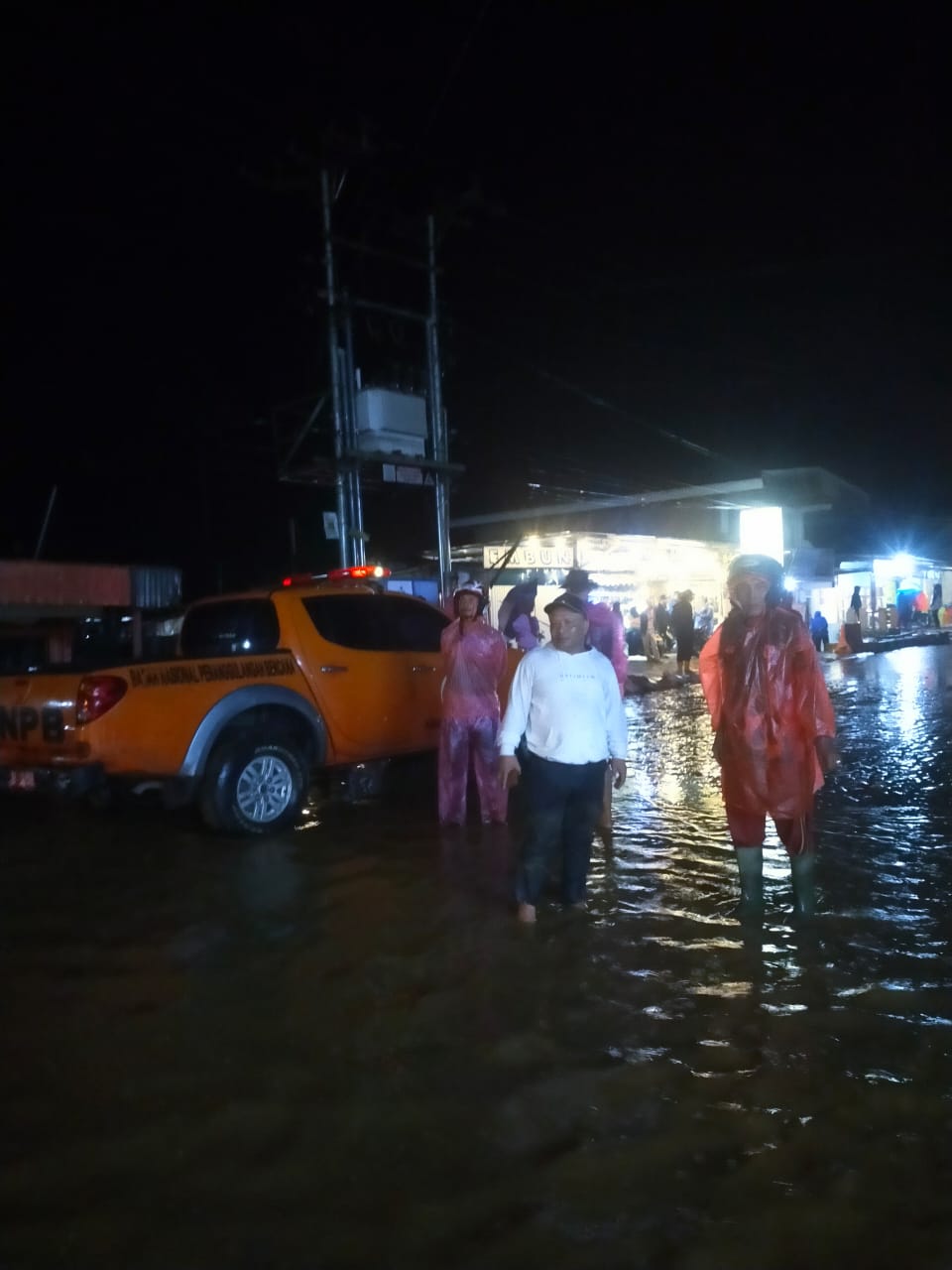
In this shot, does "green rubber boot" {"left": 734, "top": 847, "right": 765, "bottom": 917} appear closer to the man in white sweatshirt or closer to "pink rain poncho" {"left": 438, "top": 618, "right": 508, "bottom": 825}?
the man in white sweatshirt

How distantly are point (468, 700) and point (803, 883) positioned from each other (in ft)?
9.09

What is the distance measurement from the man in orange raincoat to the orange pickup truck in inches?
139

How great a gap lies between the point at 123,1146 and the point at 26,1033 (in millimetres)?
1137

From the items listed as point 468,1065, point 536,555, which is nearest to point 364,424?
point 536,555

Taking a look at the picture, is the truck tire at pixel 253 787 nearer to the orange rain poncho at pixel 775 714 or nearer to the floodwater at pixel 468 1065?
the floodwater at pixel 468 1065

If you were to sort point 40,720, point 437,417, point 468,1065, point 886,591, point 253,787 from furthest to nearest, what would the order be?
1. point 886,591
2. point 437,417
3. point 253,787
4. point 40,720
5. point 468,1065

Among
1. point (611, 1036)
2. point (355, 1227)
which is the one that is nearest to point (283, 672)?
point (611, 1036)

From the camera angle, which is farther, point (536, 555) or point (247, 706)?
point (536, 555)

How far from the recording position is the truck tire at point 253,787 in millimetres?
7238

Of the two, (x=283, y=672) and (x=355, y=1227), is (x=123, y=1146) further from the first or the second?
(x=283, y=672)

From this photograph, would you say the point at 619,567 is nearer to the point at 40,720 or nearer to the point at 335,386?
the point at 335,386

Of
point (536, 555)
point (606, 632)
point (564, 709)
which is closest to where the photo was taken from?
point (564, 709)

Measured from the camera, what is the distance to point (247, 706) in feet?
23.9

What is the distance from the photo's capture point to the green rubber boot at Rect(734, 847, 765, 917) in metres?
5.24
